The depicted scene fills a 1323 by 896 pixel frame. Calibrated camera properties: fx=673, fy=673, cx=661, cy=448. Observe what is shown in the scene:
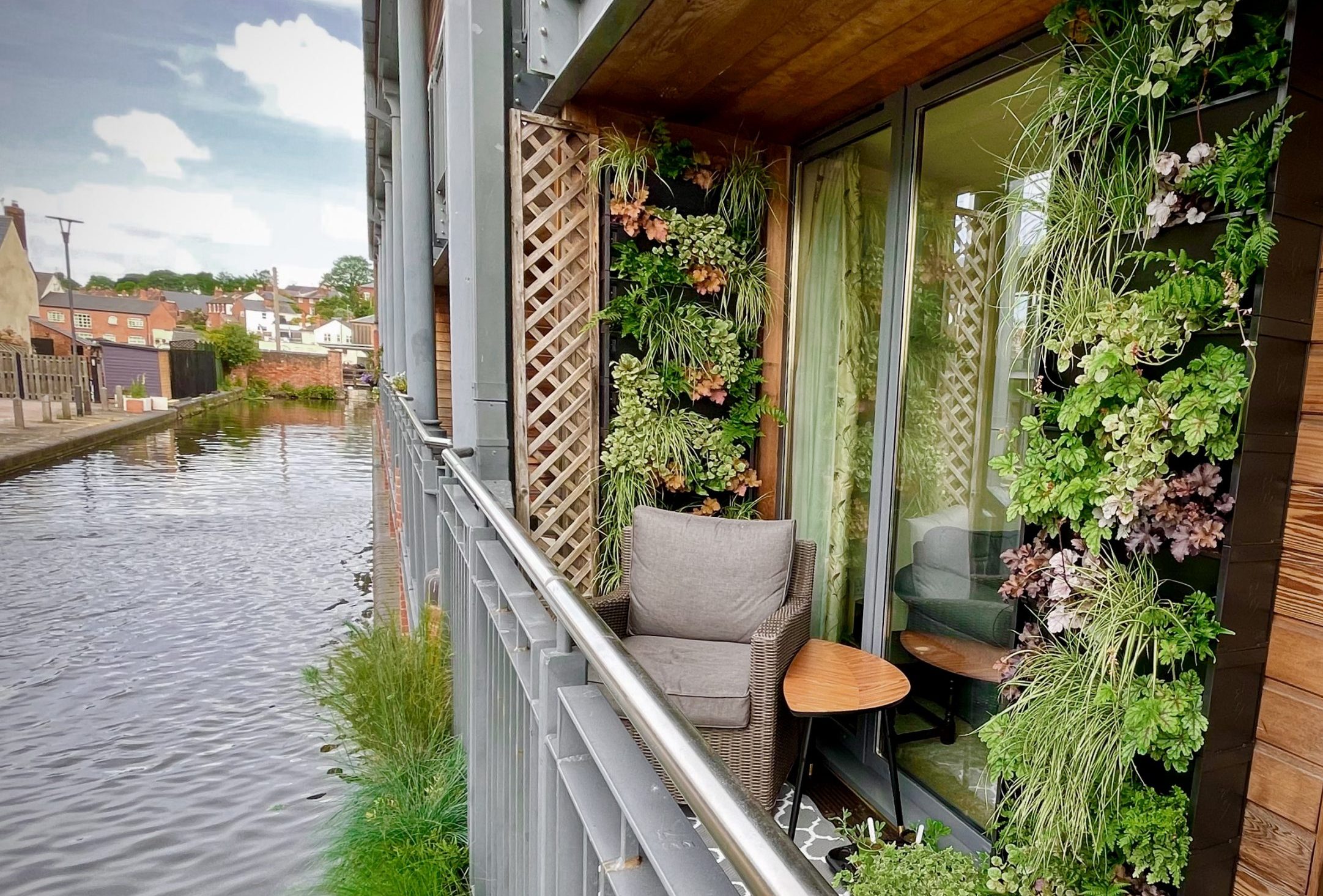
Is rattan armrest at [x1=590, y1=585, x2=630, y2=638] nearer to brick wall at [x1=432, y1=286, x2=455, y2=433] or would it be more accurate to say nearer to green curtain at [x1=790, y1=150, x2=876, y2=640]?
green curtain at [x1=790, y1=150, x2=876, y2=640]

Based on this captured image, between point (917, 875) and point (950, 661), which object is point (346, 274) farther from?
point (917, 875)

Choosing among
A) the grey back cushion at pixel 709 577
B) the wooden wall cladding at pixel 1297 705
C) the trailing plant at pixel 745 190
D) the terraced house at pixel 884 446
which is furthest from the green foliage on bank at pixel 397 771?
the trailing plant at pixel 745 190

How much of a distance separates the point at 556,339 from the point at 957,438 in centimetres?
180

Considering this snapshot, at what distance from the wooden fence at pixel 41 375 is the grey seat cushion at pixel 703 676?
17.2m

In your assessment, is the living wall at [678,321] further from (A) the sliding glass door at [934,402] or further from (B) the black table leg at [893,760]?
(B) the black table leg at [893,760]

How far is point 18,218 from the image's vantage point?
Result: 96.2 ft

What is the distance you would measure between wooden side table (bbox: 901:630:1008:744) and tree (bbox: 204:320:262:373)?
3008 cm

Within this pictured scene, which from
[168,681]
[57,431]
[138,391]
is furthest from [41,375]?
[168,681]

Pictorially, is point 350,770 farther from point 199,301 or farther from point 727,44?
point 199,301

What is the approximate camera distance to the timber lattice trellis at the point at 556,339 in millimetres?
3076

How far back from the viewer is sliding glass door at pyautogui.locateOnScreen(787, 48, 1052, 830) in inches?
84.1

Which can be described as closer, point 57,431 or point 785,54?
point 785,54

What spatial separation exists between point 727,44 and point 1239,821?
259cm

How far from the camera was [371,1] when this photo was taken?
21.8 feet
